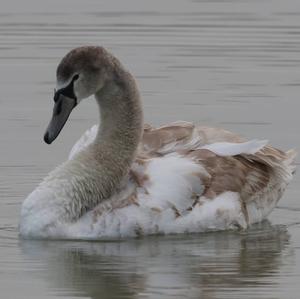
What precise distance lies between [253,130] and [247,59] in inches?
159

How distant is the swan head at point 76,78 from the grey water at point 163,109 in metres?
0.95

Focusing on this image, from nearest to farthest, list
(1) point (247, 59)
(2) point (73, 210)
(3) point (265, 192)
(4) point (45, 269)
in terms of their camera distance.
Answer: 1. (4) point (45, 269)
2. (2) point (73, 210)
3. (3) point (265, 192)
4. (1) point (247, 59)

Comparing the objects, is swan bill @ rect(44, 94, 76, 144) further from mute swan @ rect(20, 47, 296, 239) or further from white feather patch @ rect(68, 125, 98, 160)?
white feather patch @ rect(68, 125, 98, 160)

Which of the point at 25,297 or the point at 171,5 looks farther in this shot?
the point at 171,5

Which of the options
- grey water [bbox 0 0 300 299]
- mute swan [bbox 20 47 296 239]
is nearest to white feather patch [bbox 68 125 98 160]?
mute swan [bbox 20 47 296 239]

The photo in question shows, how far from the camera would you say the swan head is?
14.0 m

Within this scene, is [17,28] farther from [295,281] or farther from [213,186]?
[295,281]

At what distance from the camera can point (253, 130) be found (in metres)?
17.4

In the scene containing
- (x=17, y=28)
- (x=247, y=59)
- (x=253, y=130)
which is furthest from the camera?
(x=17, y=28)

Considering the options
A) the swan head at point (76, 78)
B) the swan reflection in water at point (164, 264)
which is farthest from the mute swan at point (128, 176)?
the swan reflection in water at point (164, 264)

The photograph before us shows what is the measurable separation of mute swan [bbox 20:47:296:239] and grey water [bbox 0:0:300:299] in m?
0.17

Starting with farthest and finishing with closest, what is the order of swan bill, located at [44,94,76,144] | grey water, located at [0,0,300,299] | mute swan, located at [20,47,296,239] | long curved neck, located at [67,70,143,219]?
1. long curved neck, located at [67,70,143,219]
2. swan bill, located at [44,94,76,144]
3. mute swan, located at [20,47,296,239]
4. grey water, located at [0,0,300,299]

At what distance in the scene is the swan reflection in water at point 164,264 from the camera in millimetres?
12359

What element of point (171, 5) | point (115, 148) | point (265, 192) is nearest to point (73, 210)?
point (115, 148)
